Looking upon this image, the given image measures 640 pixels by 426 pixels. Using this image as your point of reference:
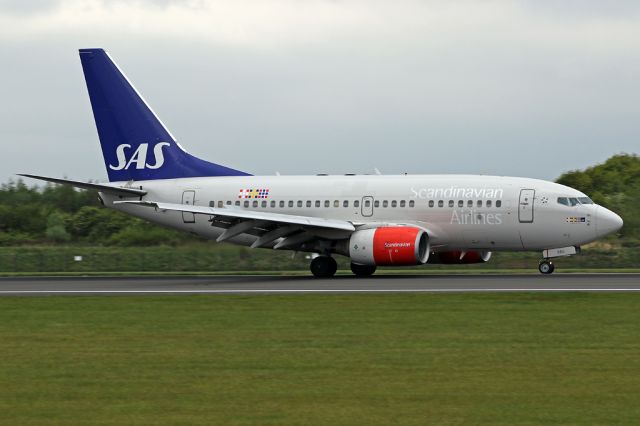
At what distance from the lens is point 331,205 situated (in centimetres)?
4309

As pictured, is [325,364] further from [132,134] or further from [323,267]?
[132,134]

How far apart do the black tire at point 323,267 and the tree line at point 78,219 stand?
36.4 feet

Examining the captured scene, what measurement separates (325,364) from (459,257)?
87.6ft

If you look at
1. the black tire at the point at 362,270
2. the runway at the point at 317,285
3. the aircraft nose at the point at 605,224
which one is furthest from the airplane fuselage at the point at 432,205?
the runway at the point at 317,285

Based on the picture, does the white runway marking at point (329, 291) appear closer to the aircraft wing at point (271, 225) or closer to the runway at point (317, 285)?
the runway at point (317, 285)

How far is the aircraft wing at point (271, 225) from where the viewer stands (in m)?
40.3

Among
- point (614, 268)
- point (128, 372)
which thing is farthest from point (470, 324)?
point (614, 268)

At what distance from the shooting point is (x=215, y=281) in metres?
39.3

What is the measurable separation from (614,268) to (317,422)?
4094cm

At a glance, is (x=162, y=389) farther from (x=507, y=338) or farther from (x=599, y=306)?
(x=599, y=306)

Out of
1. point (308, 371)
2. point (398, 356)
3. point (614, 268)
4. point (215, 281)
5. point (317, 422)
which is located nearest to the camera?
point (317, 422)

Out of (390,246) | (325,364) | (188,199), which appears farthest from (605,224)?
(325,364)

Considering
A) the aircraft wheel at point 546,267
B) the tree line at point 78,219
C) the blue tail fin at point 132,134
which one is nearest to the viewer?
the aircraft wheel at point 546,267

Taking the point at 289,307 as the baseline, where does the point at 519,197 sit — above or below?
above
